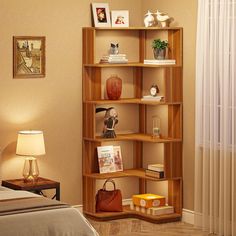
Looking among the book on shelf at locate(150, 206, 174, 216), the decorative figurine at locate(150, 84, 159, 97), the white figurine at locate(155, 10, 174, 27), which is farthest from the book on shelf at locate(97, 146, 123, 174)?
the white figurine at locate(155, 10, 174, 27)

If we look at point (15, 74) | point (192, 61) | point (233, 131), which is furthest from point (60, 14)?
point (233, 131)

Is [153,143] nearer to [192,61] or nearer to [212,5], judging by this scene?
[192,61]

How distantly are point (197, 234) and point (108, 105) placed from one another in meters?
1.69

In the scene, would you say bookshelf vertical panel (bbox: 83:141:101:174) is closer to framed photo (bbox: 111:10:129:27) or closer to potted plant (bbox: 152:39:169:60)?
potted plant (bbox: 152:39:169:60)

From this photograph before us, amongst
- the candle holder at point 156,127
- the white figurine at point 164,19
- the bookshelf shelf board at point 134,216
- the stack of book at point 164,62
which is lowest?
the bookshelf shelf board at point 134,216

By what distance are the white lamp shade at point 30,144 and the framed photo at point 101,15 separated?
1.37 meters

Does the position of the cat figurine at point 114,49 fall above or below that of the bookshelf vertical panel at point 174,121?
above

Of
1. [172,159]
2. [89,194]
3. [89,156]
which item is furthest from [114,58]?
[89,194]

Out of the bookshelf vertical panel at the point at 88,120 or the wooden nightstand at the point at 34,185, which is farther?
the bookshelf vertical panel at the point at 88,120

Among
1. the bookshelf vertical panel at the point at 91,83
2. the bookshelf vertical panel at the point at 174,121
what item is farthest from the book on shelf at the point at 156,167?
the bookshelf vertical panel at the point at 91,83

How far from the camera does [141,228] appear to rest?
6.89 metres

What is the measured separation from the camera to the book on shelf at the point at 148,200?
23.7 feet

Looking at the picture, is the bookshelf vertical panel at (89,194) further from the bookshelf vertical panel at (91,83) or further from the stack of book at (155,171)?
the bookshelf vertical panel at (91,83)

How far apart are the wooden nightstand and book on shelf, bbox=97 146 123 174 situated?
76cm
